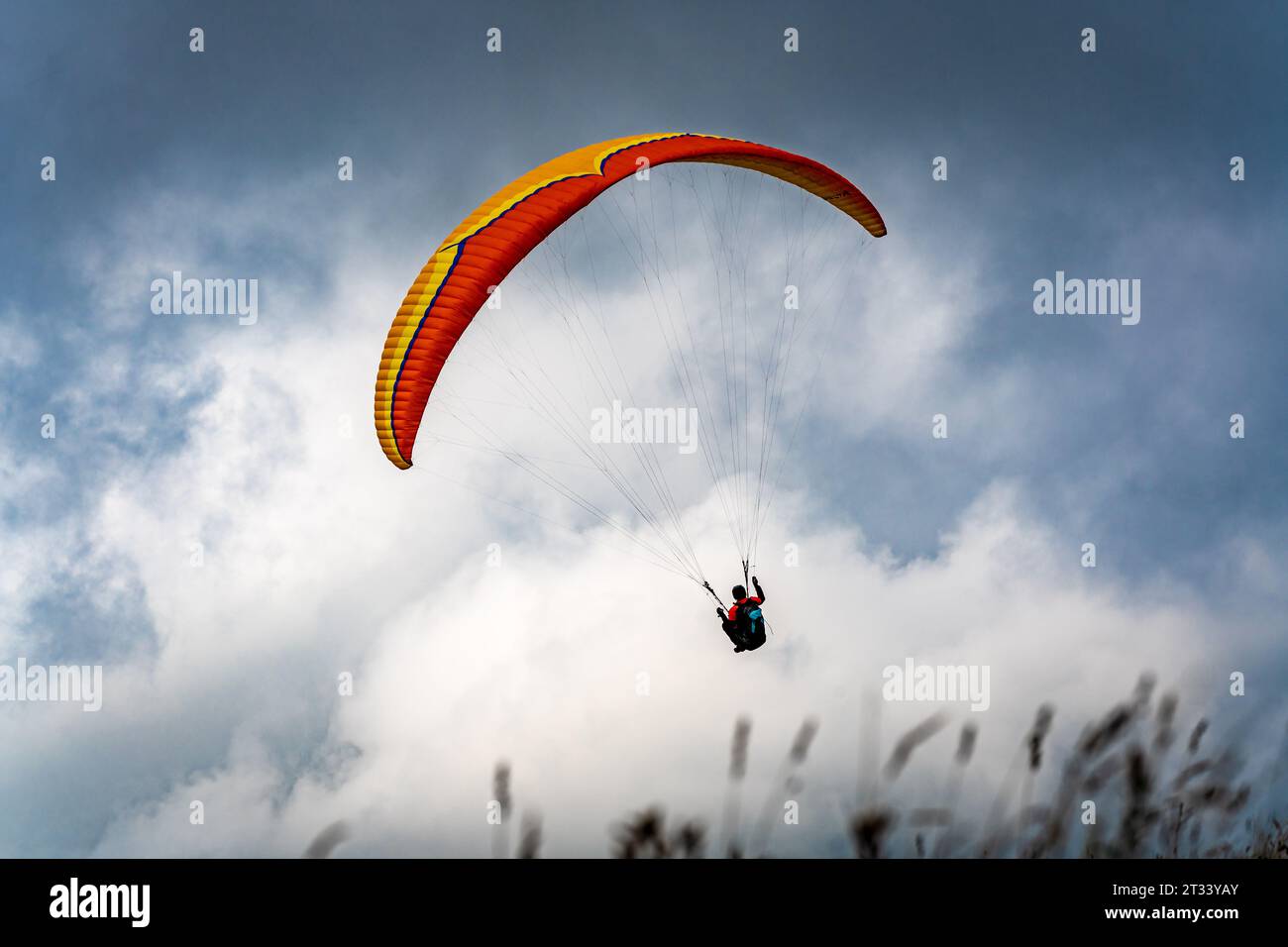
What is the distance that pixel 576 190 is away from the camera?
40.8 feet

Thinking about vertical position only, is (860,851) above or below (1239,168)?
below

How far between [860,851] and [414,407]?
311 inches

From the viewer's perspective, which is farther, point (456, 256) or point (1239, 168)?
point (1239, 168)

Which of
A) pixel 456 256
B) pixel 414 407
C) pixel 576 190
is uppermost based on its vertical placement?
pixel 576 190
